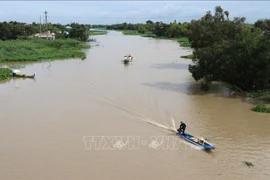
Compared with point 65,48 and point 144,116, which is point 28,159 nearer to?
point 144,116

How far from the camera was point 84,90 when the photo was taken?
20.7m

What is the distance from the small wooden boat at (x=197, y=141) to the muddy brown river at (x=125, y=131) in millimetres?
207

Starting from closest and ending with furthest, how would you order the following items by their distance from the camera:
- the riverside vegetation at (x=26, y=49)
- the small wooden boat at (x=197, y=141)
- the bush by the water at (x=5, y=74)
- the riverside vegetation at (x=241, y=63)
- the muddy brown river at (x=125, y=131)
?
the muddy brown river at (x=125, y=131) → the small wooden boat at (x=197, y=141) → the riverside vegetation at (x=241, y=63) → the bush by the water at (x=5, y=74) → the riverside vegetation at (x=26, y=49)

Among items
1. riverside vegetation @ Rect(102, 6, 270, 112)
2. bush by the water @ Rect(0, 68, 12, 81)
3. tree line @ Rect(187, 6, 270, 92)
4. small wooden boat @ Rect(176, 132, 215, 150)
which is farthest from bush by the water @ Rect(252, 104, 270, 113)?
bush by the water @ Rect(0, 68, 12, 81)

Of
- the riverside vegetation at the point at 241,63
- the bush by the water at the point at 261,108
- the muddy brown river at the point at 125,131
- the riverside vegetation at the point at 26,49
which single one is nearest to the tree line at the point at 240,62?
the riverside vegetation at the point at 241,63

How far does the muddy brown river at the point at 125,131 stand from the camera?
10.5 m

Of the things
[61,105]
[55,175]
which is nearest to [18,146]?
[55,175]

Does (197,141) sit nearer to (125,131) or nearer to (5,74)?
(125,131)

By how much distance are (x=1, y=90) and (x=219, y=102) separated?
14202 millimetres

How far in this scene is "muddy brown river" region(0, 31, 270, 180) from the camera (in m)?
10.5

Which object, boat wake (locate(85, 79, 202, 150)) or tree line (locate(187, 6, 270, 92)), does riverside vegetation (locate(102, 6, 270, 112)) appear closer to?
tree line (locate(187, 6, 270, 92))

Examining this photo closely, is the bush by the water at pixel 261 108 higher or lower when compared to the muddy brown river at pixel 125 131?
higher

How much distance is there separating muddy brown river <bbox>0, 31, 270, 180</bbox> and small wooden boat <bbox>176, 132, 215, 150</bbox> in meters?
0.21

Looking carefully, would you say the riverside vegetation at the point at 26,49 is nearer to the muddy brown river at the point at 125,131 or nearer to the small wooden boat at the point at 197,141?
the muddy brown river at the point at 125,131
